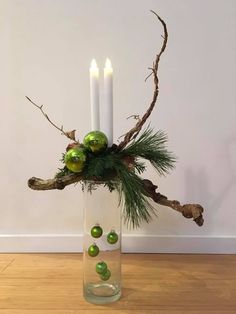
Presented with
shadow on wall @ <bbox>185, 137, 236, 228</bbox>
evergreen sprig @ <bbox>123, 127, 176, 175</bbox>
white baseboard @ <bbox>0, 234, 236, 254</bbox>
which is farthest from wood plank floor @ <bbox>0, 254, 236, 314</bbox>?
evergreen sprig @ <bbox>123, 127, 176, 175</bbox>

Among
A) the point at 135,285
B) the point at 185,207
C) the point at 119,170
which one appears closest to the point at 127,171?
the point at 119,170

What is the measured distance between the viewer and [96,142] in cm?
60

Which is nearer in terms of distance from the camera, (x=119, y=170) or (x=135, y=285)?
(x=119, y=170)

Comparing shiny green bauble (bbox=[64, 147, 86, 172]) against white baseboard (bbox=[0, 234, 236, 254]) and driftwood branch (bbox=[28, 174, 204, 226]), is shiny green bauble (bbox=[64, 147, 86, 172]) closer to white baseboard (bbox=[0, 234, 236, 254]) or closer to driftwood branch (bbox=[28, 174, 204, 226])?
driftwood branch (bbox=[28, 174, 204, 226])

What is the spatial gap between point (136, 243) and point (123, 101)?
35 centimetres

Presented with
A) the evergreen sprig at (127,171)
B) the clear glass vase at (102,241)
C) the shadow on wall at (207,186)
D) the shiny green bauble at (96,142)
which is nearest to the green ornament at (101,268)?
the clear glass vase at (102,241)

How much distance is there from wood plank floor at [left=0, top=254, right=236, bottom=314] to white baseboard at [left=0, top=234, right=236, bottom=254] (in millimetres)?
18

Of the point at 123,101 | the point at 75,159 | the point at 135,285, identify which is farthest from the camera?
the point at 123,101

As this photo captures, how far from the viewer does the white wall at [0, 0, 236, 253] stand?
859 mm

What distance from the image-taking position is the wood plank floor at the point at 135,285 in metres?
0.63

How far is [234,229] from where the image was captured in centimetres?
89

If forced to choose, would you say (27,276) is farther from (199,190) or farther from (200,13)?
(200,13)

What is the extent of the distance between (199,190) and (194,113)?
0.19 meters

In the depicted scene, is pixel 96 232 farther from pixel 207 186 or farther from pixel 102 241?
pixel 207 186
